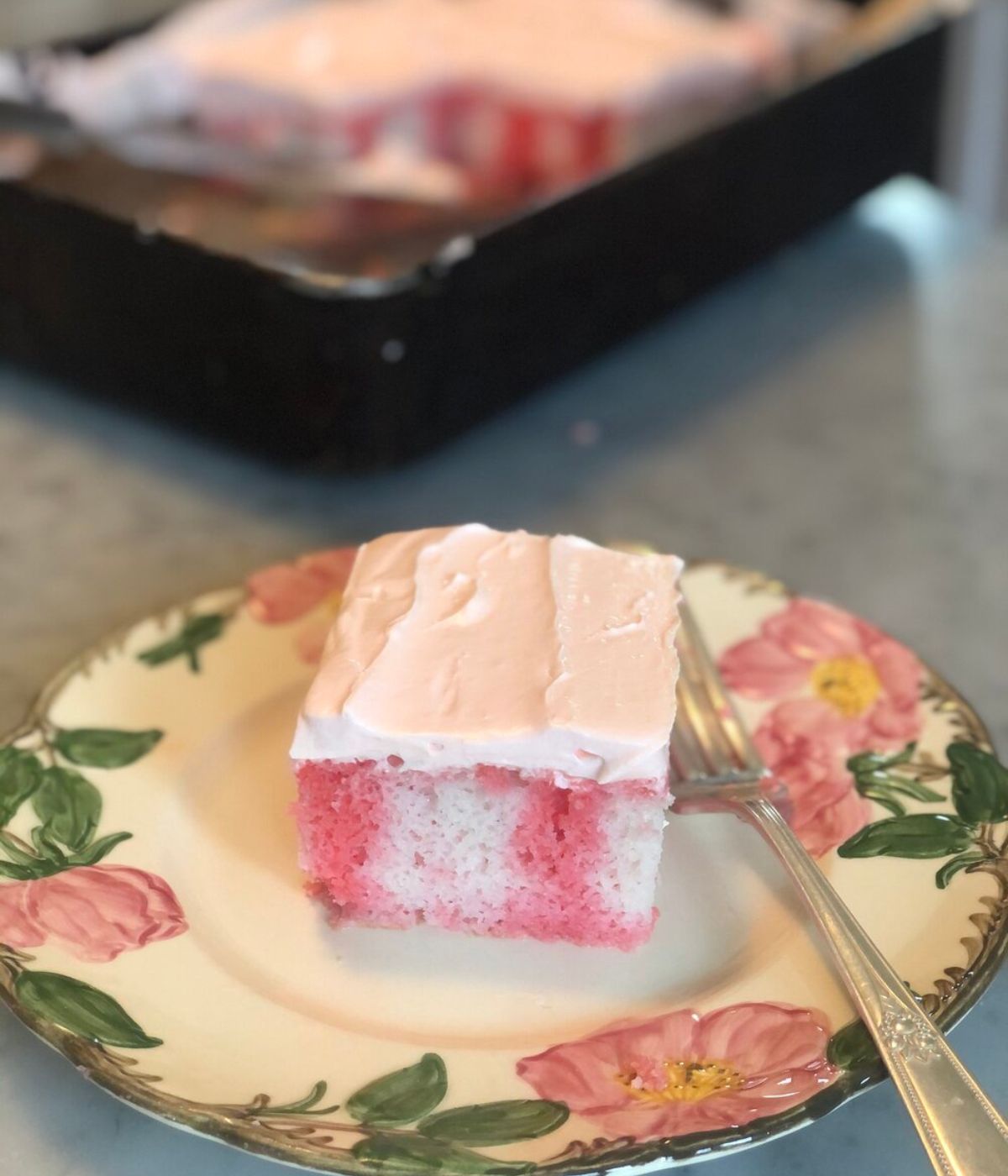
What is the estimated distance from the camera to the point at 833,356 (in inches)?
41.6

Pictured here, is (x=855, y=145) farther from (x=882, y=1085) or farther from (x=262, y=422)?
(x=882, y=1085)

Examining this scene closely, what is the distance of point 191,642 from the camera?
666 mm

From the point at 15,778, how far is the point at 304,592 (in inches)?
7.1

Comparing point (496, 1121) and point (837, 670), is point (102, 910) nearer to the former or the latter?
point (496, 1121)

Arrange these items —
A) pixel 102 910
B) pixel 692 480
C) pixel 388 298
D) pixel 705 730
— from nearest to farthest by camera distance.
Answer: pixel 102 910, pixel 705 730, pixel 388 298, pixel 692 480

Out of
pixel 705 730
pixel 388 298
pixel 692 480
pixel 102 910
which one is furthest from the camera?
pixel 692 480

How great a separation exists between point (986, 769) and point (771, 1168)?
194mm

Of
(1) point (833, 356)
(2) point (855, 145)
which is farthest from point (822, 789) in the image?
(2) point (855, 145)

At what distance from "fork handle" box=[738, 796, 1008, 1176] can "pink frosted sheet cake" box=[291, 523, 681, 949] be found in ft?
0.24

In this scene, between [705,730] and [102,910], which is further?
[705,730]

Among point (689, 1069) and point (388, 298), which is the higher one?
point (388, 298)

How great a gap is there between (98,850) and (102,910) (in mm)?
35

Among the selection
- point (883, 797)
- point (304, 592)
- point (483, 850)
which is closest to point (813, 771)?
point (883, 797)

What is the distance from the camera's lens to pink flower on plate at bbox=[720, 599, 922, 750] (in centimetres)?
62
